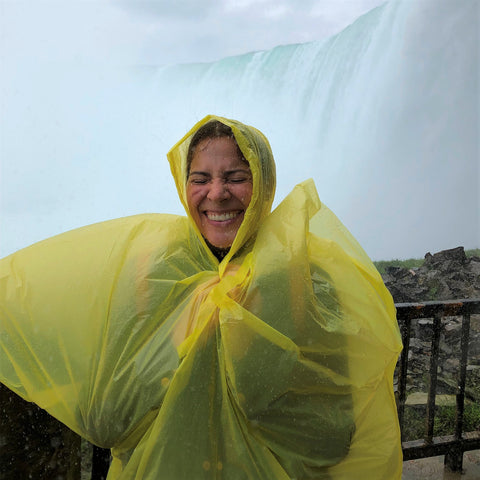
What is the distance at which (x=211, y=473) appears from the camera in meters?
1.18

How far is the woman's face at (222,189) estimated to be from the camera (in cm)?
137

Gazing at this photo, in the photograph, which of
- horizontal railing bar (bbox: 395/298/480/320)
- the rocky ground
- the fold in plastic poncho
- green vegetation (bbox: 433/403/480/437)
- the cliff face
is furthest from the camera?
the cliff face

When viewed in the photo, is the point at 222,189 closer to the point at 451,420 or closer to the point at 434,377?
the point at 434,377

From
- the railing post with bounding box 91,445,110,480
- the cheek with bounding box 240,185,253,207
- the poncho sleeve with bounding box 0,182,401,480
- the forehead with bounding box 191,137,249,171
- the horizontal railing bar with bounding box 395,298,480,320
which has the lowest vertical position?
the railing post with bounding box 91,445,110,480

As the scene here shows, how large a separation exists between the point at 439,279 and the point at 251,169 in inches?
305

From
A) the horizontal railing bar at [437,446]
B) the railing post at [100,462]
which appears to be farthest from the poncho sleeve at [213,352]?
the horizontal railing bar at [437,446]

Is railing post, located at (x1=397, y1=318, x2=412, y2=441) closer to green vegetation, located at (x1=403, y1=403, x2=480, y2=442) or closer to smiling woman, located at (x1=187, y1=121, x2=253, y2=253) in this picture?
smiling woman, located at (x1=187, y1=121, x2=253, y2=253)

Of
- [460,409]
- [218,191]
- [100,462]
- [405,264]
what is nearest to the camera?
A: [218,191]

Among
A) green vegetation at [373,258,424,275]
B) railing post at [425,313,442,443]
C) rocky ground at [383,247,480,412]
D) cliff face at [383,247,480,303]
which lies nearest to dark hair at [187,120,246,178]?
railing post at [425,313,442,443]

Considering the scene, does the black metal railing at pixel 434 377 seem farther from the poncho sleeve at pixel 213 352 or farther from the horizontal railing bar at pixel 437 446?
the poncho sleeve at pixel 213 352

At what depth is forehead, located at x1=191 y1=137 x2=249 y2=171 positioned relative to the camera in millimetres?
1383

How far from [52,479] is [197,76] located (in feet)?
86.0

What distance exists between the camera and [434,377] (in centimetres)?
268

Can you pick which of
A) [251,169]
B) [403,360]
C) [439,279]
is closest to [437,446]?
[403,360]
